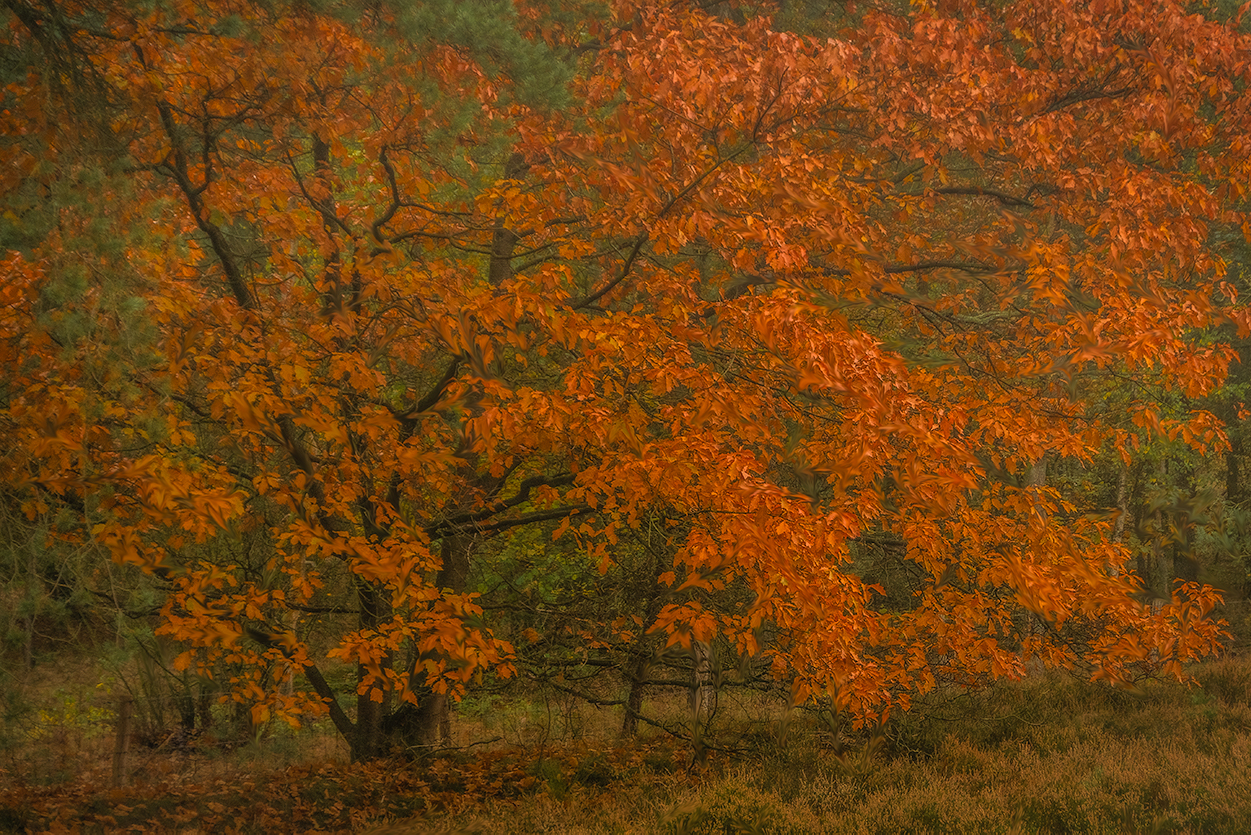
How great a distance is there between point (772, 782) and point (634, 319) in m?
3.95

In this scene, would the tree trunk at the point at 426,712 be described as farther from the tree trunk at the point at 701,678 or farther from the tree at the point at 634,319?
the tree trunk at the point at 701,678

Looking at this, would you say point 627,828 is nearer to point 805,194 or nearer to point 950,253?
point 805,194

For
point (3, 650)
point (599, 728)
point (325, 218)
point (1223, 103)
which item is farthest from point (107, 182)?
point (599, 728)

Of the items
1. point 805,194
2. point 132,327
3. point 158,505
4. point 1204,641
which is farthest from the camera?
point 1204,641

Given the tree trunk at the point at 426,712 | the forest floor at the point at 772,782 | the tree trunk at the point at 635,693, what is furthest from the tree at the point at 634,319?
the forest floor at the point at 772,782

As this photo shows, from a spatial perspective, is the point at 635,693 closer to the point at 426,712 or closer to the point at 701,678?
the point at 701,678

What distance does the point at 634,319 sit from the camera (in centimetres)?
609

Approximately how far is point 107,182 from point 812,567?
4383mm

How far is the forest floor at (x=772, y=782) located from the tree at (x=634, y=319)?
2.60ft

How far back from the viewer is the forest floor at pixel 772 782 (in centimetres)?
579

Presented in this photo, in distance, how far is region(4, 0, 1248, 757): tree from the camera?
5.18 meters

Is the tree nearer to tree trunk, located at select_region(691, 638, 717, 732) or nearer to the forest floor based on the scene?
tree trunk, located at select_region(691, 638, 717, 732)

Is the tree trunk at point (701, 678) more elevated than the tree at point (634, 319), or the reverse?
the tree at point (634, 319)

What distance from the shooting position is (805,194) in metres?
6.50
